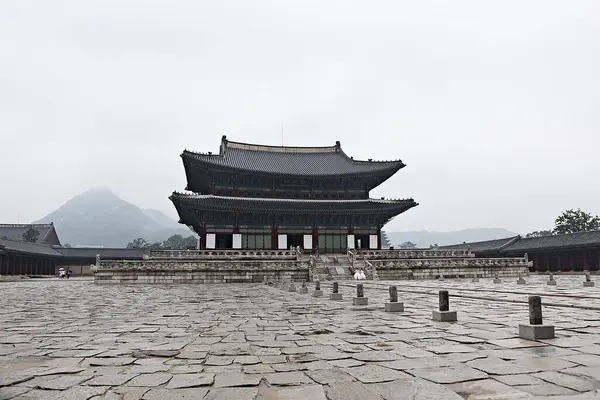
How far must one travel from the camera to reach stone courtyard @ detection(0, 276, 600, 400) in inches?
170

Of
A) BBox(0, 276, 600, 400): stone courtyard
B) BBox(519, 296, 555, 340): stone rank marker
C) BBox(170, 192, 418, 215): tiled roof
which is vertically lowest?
BBox(0, 276, 600, 400): stone courtyard

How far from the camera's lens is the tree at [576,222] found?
63625mm

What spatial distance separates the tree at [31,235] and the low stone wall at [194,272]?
134 feet

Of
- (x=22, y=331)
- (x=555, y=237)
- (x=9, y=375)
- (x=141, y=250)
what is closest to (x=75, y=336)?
(x=22, y=331)

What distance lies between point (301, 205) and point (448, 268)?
15.0 metres

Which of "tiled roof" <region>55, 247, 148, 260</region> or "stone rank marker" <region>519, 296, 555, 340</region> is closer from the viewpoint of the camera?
"stone rank marker" <region>519, 296, 555, 340</region>

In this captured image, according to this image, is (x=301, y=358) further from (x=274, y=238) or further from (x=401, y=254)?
(x=274, y=238)

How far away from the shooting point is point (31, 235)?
61781 millimetres

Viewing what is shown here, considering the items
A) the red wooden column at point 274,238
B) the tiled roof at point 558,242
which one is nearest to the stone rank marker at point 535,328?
the red wooden column at point 274,238

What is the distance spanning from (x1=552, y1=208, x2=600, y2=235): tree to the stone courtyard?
2532 inches

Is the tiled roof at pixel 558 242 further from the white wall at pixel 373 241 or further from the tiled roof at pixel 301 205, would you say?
the white wall at pixel 373 241

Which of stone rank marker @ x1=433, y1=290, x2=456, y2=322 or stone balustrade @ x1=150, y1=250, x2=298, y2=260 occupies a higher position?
stone balustrade @ x1=150, y1=250, x2=298, y2=260

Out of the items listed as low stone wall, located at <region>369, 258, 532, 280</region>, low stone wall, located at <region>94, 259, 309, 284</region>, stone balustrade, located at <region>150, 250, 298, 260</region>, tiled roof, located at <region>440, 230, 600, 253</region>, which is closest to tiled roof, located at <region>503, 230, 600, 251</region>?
tiled roof, located at <region>440, 230, 600, 253</region>

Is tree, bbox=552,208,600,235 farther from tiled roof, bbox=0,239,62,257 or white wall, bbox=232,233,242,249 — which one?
tiled roof, bbox=0,239,62,257
